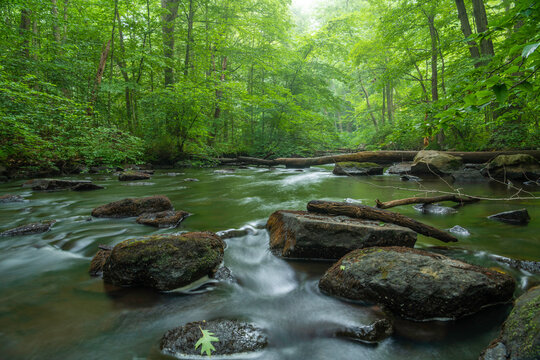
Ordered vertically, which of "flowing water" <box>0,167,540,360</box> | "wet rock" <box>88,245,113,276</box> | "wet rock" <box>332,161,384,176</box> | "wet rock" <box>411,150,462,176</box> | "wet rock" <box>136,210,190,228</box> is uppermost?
"wet rock" <box>411,150,462,176</box>

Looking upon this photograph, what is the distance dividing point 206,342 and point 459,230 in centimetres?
351

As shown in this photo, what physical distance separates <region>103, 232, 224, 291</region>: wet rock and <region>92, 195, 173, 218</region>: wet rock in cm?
216

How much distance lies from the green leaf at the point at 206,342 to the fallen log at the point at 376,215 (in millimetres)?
2415

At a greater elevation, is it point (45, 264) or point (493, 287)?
point (493, 287)

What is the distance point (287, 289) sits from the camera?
232cm

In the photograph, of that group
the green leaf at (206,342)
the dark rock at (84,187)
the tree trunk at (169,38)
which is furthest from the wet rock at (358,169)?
the tree trunk at (169,38)

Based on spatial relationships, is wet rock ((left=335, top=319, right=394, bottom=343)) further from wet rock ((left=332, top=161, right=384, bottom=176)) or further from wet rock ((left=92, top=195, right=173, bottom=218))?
wet rock ((left=332, top=161, right=384, bottom=176))

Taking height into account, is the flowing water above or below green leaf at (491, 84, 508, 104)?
below

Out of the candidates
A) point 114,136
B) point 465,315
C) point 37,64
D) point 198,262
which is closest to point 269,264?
point 198,262

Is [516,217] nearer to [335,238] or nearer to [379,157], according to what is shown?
[335,238]

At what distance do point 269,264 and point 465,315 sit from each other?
67.9 inches

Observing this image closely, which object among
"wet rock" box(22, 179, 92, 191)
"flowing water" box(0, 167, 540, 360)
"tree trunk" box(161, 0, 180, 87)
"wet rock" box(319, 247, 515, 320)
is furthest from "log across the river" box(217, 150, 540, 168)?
"wet rock" box(22, 179, 92, 191)

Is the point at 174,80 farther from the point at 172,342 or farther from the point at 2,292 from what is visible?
the point at 172,342

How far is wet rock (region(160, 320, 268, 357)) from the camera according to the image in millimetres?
1522
